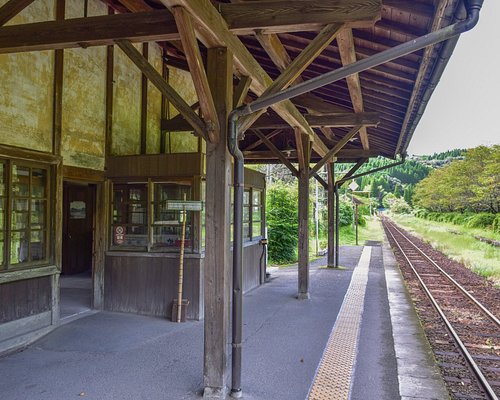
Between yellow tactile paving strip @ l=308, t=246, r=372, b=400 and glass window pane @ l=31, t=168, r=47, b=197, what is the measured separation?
360 cm

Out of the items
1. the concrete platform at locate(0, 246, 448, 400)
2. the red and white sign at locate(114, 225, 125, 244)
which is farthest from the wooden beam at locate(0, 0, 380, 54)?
the red and white sign at locate(114, 225, 125, 244)

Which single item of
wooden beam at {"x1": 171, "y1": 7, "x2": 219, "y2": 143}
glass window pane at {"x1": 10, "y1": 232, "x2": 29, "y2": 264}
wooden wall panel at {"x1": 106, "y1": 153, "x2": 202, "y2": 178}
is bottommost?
glass window pane at {"x1": 10, "y1": 232, "x2": 29, "y2": 264}

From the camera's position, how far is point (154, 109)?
695 cm

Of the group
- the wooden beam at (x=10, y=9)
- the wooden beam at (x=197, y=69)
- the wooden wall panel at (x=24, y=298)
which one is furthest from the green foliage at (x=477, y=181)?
the wooden beam at (x=10, y=9)

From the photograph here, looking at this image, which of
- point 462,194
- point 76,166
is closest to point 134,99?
point 76,166

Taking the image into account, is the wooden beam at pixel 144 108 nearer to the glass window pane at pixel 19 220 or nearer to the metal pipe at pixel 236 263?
the glass window pane at pixel 19 220

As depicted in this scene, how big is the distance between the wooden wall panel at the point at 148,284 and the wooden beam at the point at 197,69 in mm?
2777

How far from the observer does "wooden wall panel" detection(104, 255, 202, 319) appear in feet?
18.3

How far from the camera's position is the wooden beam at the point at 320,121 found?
6148 mm

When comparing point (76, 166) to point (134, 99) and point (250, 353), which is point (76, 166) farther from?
point (250, 353)

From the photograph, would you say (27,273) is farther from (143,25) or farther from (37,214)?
(143,25)

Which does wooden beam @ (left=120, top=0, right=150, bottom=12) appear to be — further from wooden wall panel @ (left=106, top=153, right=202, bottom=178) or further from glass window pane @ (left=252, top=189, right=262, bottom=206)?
glass window pane @ (left=252, top=189, right=262, bottom=206)

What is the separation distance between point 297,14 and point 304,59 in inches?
14.2

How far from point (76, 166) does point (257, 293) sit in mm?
3968
